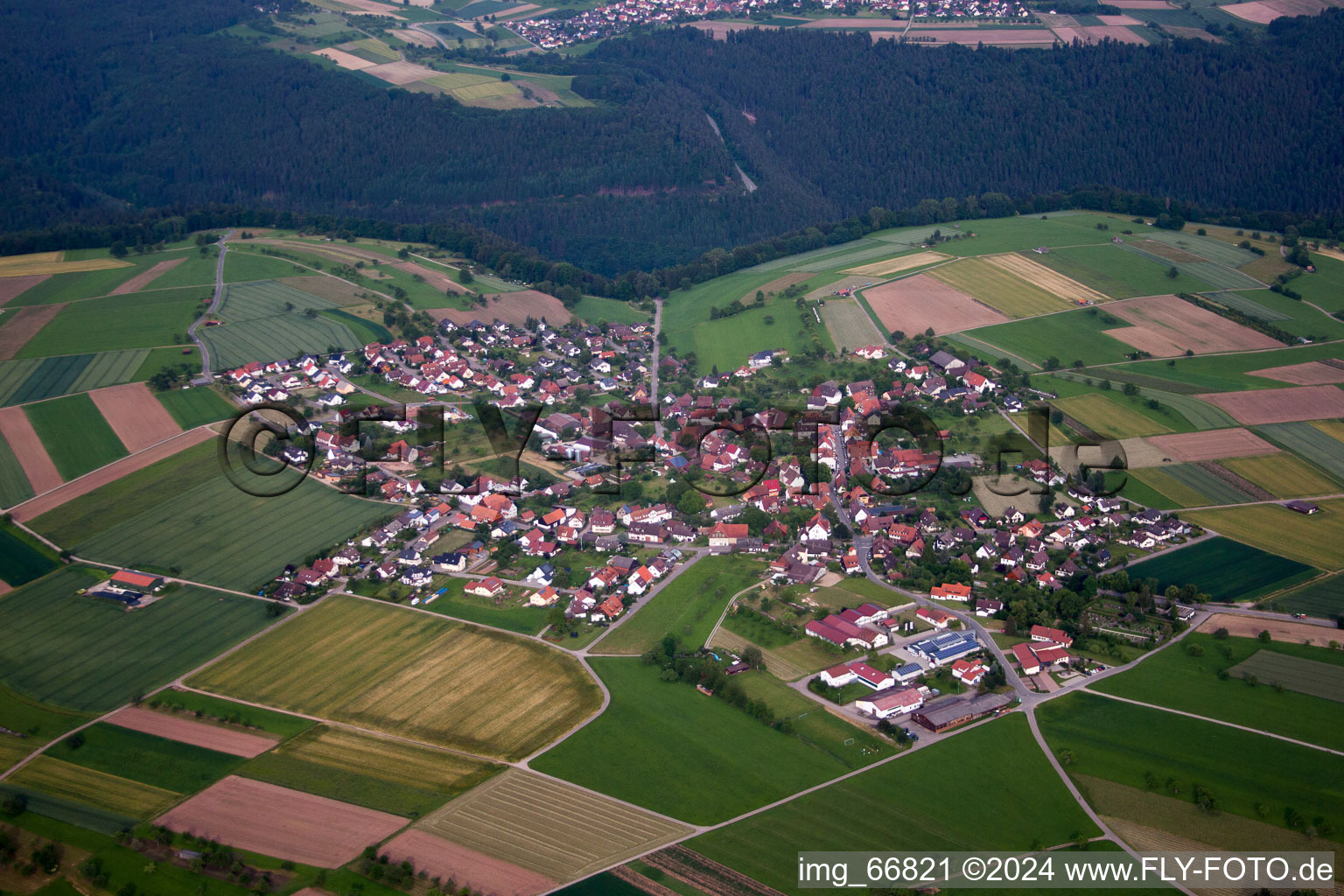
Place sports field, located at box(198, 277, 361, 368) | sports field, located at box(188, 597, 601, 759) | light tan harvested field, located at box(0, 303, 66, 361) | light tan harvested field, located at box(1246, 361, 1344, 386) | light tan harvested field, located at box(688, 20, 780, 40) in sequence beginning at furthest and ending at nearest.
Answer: light tan harvested field, located at box(688, 20, 780, 40) < sports field, located at box(198, 277, 361, 368) < light tan harvested field, located at box(0, 303, 66, 361) < light tan harvested field, located at box(1246, 361, 1344, 386) < sports field, located at box(188, 597, 601, 759)

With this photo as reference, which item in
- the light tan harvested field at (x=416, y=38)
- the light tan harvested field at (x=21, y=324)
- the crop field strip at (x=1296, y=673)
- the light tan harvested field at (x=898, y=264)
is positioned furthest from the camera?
the light tan harvested field at (x=416, y=38)

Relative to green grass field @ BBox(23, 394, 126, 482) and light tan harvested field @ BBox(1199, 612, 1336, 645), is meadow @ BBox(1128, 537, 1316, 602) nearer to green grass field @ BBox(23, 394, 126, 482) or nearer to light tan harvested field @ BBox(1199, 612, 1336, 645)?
light tan harvested field @ BBox(1199, 612, 1336, 645)

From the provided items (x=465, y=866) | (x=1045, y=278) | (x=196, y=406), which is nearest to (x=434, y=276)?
(x=196, y=406)

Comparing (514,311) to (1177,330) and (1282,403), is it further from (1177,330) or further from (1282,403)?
(1282,403)

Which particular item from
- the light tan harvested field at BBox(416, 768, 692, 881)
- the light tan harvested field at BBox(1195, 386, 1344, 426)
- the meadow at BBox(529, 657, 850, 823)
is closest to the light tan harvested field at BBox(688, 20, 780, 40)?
the light tan harvested field at BBox(1195, 386, 1344, 426)

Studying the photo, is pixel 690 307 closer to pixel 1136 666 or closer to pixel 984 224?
pixel 984 224

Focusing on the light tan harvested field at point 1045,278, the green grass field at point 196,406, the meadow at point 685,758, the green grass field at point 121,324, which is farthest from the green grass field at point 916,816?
the green grass field at point 121,324

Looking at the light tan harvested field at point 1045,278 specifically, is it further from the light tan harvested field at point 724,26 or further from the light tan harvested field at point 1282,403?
the light tan harvested field at point 724,26
